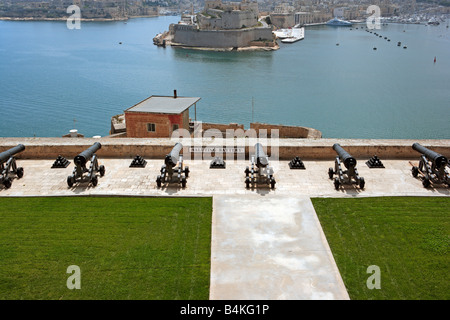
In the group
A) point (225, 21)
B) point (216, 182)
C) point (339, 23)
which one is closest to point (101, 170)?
point (216, 182)

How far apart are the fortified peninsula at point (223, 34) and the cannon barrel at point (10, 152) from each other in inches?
2780

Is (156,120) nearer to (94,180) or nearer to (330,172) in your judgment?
(94,180)

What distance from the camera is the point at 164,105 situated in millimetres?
16094

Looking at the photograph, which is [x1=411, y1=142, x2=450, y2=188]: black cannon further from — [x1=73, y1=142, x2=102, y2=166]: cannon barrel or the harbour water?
the harbour water

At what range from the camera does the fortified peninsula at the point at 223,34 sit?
79.9m

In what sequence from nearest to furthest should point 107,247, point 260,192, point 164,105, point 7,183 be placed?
1. point 107,247
2. point 260,192
3. point 7,183
4. point 164,105

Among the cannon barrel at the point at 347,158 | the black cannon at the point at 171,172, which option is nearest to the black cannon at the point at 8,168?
the black cannon at the point at 171,172

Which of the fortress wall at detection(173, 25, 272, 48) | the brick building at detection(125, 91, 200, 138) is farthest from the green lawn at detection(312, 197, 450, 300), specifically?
the fortress wall at detection(173, 25, 272, 48)

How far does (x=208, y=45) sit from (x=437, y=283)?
258ft

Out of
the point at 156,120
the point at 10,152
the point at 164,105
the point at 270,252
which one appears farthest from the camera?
the point at 164,105

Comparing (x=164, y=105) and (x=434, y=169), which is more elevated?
(x=164, y=105)

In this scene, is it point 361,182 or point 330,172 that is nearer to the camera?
point 361,182

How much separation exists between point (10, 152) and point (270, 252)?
6.90 meters

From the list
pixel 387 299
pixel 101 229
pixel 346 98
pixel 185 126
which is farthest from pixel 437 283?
pixel 346 98
